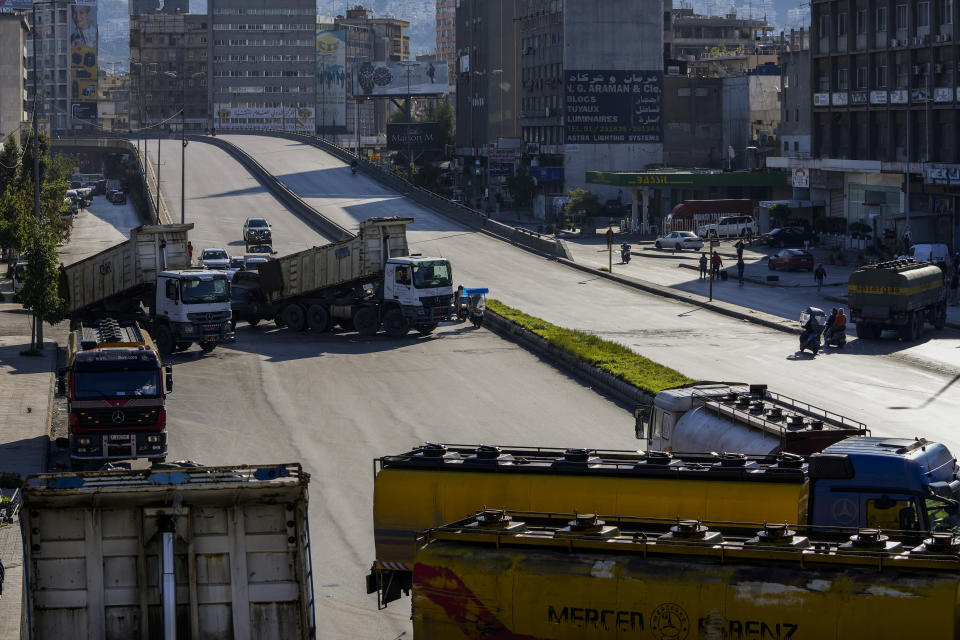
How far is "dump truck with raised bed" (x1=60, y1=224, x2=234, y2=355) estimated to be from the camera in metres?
44.1

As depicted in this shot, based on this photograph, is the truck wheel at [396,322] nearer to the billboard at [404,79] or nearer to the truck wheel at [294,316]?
the truck wheel at [294,316]

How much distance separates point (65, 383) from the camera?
2988 centimetres

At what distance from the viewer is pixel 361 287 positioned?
50.9 m

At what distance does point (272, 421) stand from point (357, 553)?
12479 mm

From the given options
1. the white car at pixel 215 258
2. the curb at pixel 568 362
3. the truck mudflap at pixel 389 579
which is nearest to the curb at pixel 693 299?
the curb at pixel 568 362

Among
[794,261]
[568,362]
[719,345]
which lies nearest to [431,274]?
[568,362]

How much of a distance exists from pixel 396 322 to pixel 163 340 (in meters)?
8.95

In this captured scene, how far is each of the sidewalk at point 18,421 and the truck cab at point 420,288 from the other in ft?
40.2

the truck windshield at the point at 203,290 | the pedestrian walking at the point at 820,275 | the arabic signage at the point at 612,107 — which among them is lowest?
the pedestrian walking at the point at 820,275

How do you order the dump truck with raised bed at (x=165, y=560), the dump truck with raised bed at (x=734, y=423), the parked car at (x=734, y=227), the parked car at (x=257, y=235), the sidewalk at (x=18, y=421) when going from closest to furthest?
the dump truck with raised bed at (x=165, y=560)
the sidewalk at (x=18, y=421)
the dump truck with raised bed at (x=734, y=423)
the parked car at (x=257, y=235)
the parked car at (x=734, y=227)

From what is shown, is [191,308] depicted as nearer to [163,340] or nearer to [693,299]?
[163,340]

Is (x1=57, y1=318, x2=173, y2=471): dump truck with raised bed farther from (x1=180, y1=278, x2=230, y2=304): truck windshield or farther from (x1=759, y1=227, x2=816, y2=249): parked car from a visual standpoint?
(x1=759, y1=227, x2=816, y2=249): parked car

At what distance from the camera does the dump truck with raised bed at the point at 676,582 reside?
1248 centimetres

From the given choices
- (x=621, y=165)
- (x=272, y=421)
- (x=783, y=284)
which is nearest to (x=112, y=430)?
(x=272, y=421)
